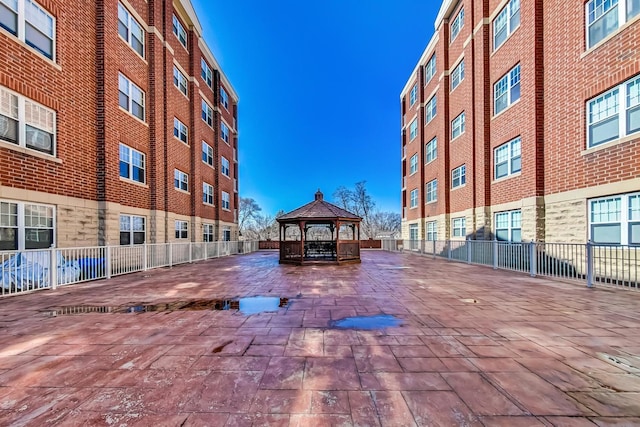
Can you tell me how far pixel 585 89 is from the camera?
31.3 feet

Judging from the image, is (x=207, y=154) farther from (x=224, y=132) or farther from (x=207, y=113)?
(x=224, y=132)

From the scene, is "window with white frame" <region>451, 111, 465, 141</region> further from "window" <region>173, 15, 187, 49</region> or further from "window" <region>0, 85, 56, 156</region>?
"window" <region>0, 85, 56, 156</region>

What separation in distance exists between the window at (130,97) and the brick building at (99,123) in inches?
2.1

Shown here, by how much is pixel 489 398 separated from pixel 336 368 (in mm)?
1490

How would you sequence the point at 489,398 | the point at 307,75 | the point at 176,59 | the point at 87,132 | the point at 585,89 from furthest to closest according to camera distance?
the point at 307,75 → the point at 176,59 → the point at 87,132 → the point at 585,89 → the point at 489,398

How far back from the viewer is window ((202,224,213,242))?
20.5 metres

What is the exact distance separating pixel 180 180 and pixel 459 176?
17.4m

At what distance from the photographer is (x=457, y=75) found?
1856 centimetres

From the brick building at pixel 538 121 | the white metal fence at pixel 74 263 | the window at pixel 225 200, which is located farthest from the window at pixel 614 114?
the window at pixel 225 200

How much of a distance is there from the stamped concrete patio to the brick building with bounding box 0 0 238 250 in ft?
15.3

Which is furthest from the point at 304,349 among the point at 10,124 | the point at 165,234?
the point at 165,234

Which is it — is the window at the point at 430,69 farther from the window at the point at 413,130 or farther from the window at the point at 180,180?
the window at the point at 180,180

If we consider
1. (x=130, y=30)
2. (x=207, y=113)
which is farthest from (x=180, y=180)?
(x=130, y=30)

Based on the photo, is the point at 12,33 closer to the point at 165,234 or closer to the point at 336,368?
the point at 165,234
